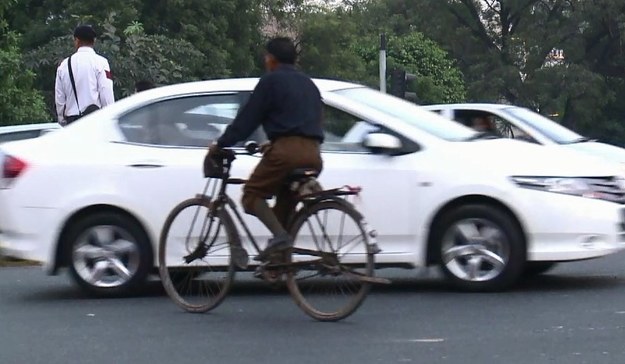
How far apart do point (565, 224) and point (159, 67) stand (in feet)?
81.3

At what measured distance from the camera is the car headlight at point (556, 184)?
28.5ft

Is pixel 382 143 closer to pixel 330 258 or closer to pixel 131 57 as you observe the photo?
pixel 330 258

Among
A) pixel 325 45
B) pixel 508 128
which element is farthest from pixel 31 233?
pixel 325 45

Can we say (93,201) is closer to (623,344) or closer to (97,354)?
(97,354)

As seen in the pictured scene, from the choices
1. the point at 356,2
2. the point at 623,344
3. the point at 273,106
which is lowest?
the point at 623,344

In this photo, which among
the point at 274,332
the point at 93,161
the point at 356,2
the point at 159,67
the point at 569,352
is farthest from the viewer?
the point at 356,2

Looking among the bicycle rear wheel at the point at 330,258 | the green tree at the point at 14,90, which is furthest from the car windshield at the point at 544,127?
the green tree at the point at 14,90

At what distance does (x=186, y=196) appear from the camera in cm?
894

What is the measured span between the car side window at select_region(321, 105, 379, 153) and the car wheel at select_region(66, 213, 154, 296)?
148cm

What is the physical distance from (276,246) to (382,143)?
56.3 inches

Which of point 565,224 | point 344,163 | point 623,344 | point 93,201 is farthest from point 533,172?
point 93,201

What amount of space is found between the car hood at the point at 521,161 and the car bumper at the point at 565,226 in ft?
0.56

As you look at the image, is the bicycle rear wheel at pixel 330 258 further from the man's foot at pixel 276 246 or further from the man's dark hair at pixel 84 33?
the man's dark hair at pixel 84 33

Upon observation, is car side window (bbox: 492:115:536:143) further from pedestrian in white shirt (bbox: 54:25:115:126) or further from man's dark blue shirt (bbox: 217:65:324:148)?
man's dark blue shirt (bbox: 217:65:324:148)
